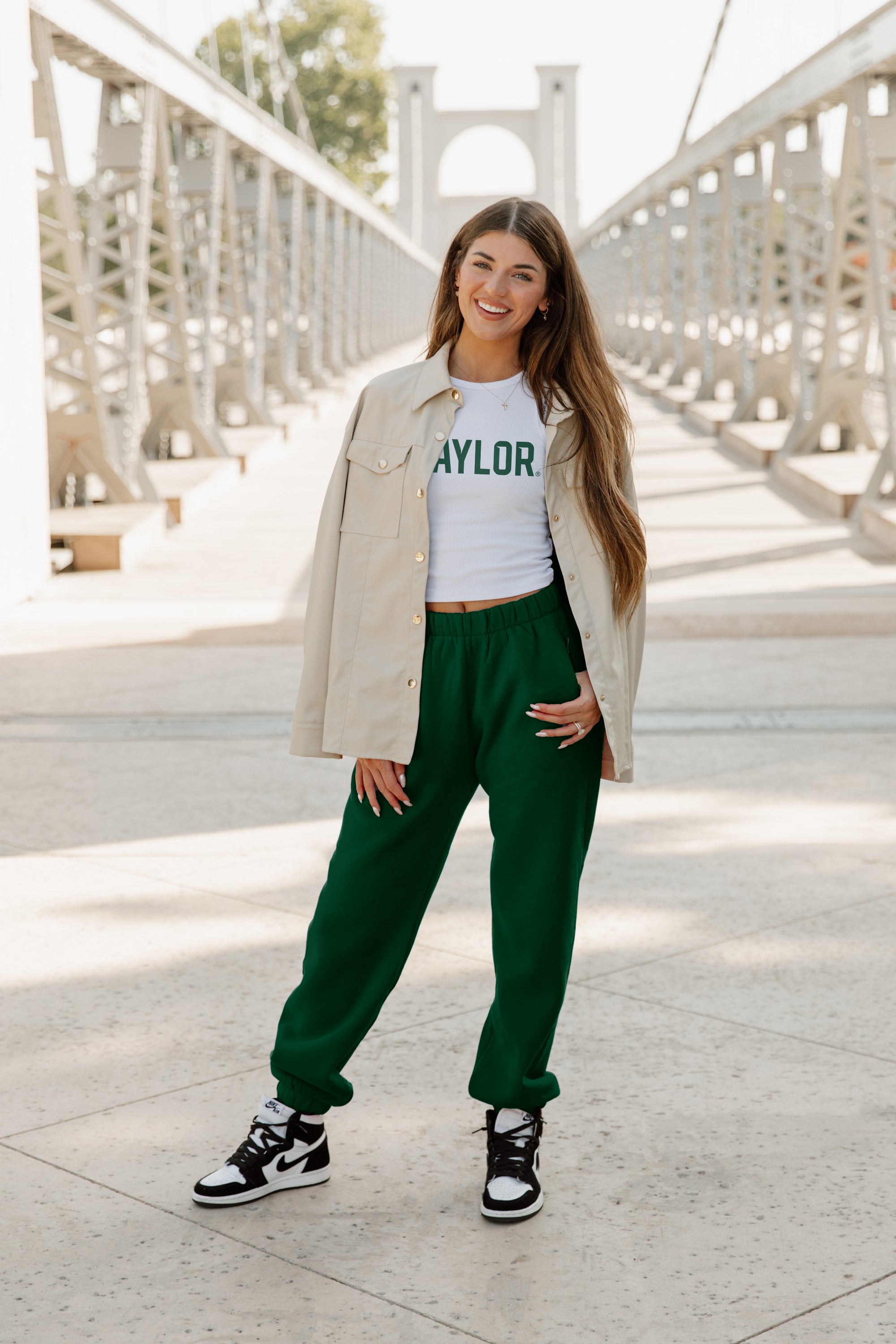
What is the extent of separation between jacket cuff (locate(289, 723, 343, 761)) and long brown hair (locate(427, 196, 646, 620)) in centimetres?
52

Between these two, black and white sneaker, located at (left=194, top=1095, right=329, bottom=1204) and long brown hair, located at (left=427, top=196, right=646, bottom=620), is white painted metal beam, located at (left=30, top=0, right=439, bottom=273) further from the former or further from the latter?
black and white sneaker, located at (left=194, top=1095, right=329, bottom=1204)

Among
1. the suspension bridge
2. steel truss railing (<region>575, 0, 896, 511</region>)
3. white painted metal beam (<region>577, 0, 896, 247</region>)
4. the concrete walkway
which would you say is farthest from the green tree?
the concrete walkway

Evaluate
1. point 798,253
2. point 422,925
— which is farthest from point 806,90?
point 422,925

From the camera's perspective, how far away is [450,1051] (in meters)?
3.18

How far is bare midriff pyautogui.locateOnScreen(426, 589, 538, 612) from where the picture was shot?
2.53 m

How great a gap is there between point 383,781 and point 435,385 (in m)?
0.64

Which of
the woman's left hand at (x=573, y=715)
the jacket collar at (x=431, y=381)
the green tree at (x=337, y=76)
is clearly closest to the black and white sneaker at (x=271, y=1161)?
the woman's left hand at (x=573, y=715)

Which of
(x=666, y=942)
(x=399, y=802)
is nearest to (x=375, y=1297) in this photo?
(x=399, y=802)

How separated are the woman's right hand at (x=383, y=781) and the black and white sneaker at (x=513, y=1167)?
546mm

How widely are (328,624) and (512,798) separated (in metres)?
0.41

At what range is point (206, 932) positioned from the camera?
3875 mm

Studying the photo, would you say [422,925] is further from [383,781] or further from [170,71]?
[170,71]

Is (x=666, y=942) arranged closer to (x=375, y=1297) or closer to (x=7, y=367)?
(x=375, y=1297)

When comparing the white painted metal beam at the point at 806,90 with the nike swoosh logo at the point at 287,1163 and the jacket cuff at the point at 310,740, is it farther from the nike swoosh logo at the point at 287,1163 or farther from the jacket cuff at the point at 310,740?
the nike swoosh logo at the point at 287,1163
